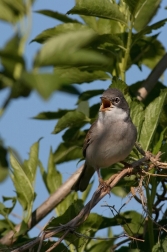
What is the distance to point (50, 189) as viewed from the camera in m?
4.42

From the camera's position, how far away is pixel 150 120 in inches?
156

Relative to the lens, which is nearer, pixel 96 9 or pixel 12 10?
pixel 12 10

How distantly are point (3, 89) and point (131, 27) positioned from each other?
311 cm

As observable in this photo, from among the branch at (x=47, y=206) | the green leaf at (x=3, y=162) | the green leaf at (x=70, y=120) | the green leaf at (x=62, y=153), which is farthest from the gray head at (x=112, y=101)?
the green leaf at (x=3, y=162)

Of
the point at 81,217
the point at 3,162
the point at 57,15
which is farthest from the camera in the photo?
the point at 57,15

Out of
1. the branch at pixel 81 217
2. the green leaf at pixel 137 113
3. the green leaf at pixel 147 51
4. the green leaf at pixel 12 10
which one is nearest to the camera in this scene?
the green leaf at pixel 12 10

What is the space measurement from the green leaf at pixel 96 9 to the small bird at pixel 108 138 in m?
0.76

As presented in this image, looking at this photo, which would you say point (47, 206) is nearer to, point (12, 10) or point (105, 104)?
point (105, 104)

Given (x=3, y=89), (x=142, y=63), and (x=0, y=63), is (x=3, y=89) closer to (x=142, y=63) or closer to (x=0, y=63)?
(x=0, y=63)

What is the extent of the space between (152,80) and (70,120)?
77 centimetres

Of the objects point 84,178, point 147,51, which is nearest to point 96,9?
point 147,51

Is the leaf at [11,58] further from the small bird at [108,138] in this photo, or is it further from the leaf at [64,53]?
the small bird at [108,138]

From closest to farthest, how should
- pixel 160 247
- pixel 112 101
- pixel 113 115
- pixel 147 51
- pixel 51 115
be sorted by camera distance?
pixel 160 247, pixel 51 115, pixel 112 101, pixel 147 51, pixel 113 115

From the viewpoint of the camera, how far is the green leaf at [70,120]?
424 cm
